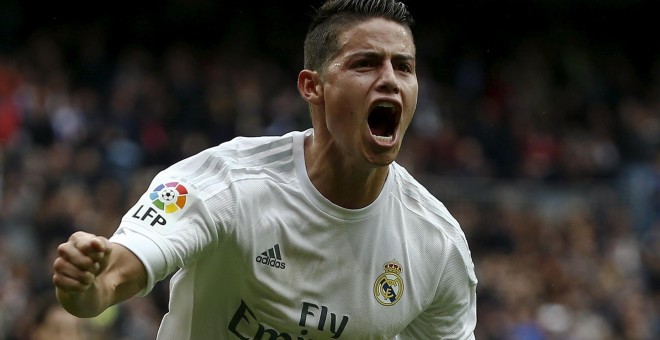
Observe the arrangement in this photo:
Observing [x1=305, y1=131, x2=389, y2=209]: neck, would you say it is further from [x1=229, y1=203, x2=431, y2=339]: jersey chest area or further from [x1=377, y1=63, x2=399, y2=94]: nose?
[x1=377, y1=63, x2=399, y2=94]: nose

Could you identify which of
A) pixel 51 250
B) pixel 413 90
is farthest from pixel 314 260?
pixel 51 250

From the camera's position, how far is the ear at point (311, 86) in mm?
4773

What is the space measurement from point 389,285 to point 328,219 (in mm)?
373

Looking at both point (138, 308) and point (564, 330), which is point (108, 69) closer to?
point (138, 308)

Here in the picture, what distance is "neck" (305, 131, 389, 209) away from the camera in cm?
474

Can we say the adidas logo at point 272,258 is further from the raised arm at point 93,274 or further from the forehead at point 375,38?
the forehead at point 375,38

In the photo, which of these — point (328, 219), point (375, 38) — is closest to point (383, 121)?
point (375, 38)

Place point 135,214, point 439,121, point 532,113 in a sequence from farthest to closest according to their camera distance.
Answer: point 532,113, point 439,121, point 135,214

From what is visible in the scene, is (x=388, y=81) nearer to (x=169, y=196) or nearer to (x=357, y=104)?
(x=357, y=104)

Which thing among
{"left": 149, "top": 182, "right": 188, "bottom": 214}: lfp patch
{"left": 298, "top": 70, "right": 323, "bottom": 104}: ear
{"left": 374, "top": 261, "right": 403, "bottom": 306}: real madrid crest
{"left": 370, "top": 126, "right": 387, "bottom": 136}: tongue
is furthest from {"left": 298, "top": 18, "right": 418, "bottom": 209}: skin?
{"left": 149, "top": 182, "right": 188, "bottom": 214}: lfp patch

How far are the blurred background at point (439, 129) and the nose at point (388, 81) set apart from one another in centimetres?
352

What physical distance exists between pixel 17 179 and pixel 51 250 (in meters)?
1.04

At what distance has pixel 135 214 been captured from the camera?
4.23m

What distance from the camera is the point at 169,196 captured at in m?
4.31
